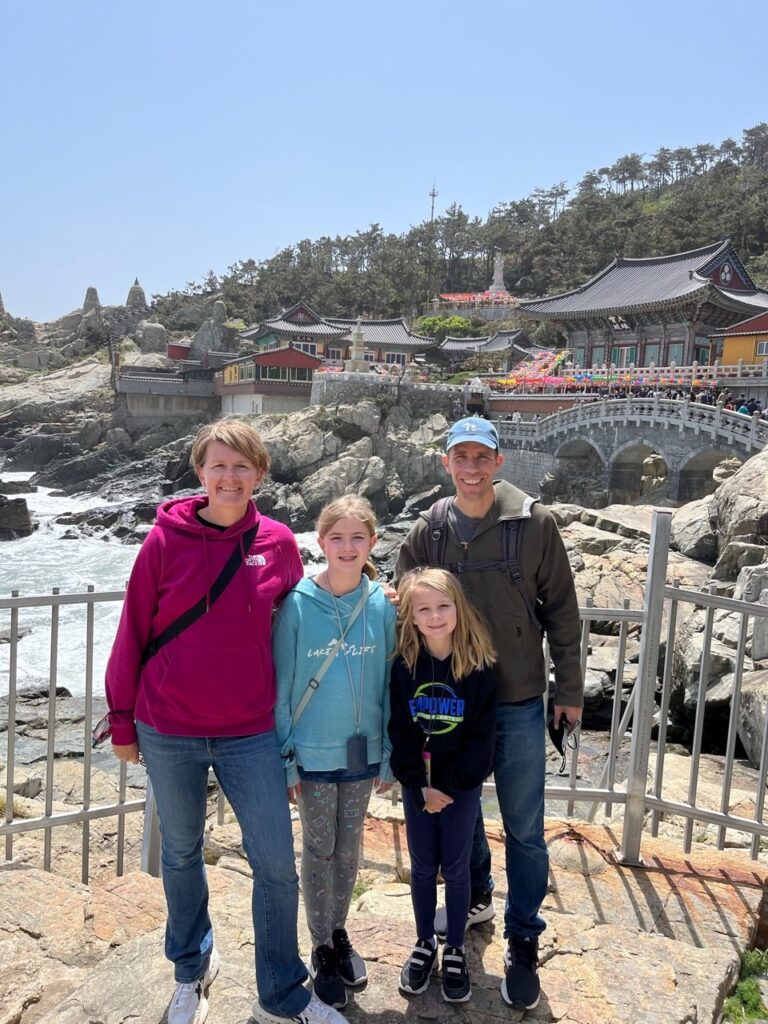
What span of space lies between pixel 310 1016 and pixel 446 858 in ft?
2.03

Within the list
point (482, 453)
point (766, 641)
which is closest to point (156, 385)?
point (766, 641)

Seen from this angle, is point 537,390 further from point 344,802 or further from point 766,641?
point 344,802

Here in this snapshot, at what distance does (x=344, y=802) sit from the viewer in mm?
2398

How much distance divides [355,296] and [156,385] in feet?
88.0

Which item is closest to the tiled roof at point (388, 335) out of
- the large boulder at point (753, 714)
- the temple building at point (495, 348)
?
the temple building at point (495, 348)

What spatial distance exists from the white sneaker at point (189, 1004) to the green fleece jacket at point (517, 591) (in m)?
1.35

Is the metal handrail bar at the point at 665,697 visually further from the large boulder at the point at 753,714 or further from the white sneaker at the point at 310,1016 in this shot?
the large boulder at the point at 753,714

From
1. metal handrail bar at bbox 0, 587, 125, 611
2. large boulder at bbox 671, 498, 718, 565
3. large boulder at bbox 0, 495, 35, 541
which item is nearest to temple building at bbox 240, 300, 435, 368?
large boulder at bbox 0, 495, 35, 541

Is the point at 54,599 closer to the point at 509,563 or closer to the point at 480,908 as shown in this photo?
the point at 509,563

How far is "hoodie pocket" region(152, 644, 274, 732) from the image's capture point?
85.1 inches

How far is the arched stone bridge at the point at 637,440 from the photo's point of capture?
74.9ft

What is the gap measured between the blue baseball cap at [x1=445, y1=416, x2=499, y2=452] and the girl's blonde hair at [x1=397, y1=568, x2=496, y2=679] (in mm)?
471

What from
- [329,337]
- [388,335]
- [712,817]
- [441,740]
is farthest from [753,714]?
[388,335]

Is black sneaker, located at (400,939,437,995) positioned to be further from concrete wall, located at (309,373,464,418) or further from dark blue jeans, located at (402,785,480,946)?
concrete wall, located at (309,373,464,418)
